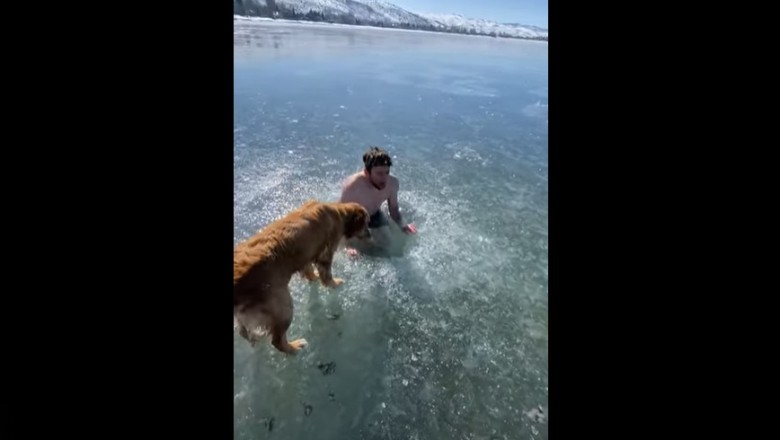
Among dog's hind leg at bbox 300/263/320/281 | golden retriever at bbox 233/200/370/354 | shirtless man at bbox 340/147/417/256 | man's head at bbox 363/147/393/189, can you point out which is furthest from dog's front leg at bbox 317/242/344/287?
man's head at bbox 363/147/393/189

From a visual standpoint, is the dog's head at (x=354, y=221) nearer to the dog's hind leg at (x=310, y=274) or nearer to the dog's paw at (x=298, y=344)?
the dog's hind leg at (x=310, y=274)

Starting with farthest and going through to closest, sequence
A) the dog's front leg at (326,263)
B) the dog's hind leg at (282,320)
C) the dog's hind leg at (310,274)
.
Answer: the dog's hind leg at (310,274) < the dog's front leg at (326,263) < the dog's hind leg at (282,320)

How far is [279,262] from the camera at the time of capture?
9.43 ft

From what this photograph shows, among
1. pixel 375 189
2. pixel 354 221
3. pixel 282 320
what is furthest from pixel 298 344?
pixel 375 189

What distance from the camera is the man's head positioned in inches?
185

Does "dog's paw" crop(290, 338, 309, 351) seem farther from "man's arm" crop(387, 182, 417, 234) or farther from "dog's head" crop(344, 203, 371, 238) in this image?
"man's arm" crop(387, 182, 417, 234)

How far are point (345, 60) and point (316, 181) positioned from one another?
11.3 meters

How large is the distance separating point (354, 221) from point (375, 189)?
1.33 metres

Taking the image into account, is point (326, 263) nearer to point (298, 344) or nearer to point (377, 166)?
point (298, 344)

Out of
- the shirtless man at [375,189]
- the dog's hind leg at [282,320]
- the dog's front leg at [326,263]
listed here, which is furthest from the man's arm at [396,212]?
the dog's hind leg at [282,320]

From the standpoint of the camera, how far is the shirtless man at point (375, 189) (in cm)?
473

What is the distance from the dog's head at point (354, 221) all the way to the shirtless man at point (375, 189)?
3.17 ft
